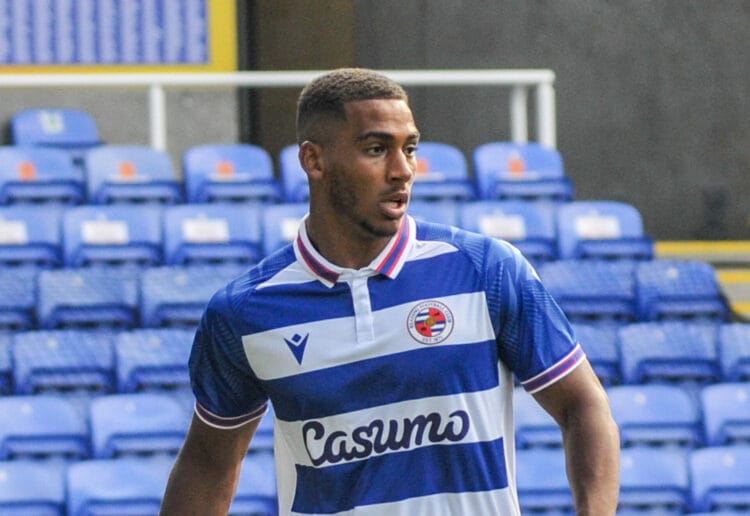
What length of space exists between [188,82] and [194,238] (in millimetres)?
1583

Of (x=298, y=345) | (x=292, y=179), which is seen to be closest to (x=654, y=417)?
(x=292, y=179)

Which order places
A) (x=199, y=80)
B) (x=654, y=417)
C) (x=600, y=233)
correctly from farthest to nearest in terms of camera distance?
(x=199, y=80) < (x=600, y=233) < (x=654, y=417)

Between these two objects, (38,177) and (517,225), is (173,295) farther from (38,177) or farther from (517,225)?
(517,225)

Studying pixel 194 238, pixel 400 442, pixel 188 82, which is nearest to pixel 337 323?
pixel 400 442

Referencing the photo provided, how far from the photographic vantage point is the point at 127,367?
6.91 meters

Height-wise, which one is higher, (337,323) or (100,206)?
(337,323)

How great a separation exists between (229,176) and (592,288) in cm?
213

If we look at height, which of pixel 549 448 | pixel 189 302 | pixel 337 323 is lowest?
pixel 549 448

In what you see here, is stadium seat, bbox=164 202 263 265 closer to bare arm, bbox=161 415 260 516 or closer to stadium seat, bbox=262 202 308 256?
stadium seat, bbox=262 202 308 256

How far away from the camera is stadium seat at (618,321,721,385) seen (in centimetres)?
723

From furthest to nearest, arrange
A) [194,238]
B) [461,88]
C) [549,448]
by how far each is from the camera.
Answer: [461,88] → [194,238] → [549,448]

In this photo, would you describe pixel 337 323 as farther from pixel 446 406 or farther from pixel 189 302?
pixel 189 302

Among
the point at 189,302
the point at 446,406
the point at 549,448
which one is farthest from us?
the point at 189,302

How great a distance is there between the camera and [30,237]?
311 inches
